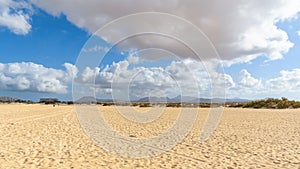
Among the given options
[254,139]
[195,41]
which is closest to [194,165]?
[254,139]

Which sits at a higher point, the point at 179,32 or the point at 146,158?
the point at 179,32

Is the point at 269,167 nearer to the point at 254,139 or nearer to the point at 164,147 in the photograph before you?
the point at 164,147

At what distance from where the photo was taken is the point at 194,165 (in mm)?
7457

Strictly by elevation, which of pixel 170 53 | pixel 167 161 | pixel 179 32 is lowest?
pixel 167 161

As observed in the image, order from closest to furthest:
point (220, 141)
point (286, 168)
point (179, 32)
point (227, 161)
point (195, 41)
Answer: point (286, 168) < point (227, 161) < point (220, 141) < point (195, 41) < point (179, 32)

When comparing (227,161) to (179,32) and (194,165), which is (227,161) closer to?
(194,165)

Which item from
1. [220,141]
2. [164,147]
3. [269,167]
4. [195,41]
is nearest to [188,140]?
[220,141]

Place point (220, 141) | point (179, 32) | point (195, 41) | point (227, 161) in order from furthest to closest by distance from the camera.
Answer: point (179, 32), point (195, 41), point (220, 141), point (227, 161)

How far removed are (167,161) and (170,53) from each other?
12614mm

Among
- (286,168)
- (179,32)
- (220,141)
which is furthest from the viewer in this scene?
(179,32)

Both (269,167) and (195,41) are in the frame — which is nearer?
(269,167)

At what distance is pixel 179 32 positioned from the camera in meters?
19.3

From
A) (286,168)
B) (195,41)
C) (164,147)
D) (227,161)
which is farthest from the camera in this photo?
(195,41)

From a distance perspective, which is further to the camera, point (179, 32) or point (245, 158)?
point (179, 32)
